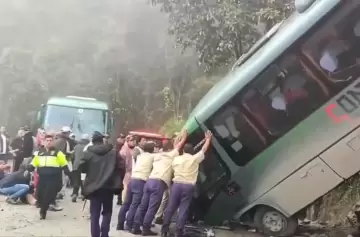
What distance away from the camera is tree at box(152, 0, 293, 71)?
13781 millimetres

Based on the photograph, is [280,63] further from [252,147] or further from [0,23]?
[0,23]

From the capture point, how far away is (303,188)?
838cm

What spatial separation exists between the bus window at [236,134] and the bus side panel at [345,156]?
3.21 feet

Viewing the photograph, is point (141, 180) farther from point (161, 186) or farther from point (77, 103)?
point (77, 103)

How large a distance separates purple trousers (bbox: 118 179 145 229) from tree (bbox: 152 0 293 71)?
5991 mm

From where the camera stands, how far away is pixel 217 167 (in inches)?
350

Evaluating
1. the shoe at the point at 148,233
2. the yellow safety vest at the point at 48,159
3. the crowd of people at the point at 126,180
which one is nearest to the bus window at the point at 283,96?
the crowd of people at the point at 126,180

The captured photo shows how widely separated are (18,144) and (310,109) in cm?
779

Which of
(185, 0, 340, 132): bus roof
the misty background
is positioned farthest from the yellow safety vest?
the misty background

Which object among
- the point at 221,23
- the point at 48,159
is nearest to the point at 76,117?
the point at 221,23

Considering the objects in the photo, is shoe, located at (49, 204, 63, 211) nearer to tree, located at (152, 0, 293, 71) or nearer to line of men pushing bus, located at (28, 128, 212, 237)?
line of men pushing bus, located at (28, 128, 212, 237)

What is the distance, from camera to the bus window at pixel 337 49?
8023 millimetres

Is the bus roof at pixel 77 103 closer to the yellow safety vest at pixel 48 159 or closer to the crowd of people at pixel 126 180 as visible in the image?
the crowd of people at pixel 126 180

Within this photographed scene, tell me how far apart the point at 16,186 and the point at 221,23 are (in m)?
A: 6.23
